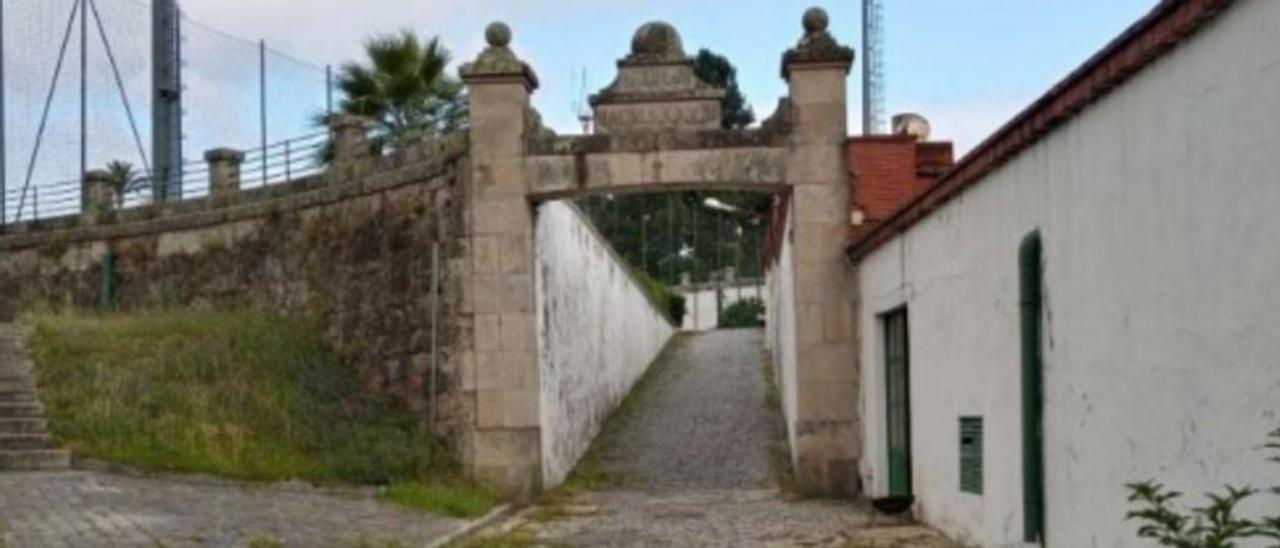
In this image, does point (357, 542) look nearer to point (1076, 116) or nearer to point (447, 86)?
point (1076, 116)

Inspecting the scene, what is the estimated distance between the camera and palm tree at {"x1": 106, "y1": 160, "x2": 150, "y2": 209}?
2391cm

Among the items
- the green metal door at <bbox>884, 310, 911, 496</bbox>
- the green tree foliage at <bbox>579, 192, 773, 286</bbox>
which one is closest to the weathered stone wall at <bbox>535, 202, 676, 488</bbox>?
the green metal door at <bbox>884, 310, 911, 496</bbox>

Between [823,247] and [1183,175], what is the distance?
9.01 meters

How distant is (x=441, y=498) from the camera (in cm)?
1327

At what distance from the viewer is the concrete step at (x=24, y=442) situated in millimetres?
14453

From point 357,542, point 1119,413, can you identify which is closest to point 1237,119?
point 1119,413

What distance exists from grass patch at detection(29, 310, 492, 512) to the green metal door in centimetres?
366

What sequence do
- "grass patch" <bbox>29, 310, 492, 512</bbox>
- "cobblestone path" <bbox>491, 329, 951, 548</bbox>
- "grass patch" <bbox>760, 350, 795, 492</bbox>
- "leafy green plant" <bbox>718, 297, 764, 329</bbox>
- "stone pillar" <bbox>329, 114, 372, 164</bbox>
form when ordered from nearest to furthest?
"cobblestone path" <bbox>491, 329, 951, 548</bbox>
"grass patch" <bbox>29, 310, 492, 512</bbox>
"grass patch" <bbox>760, 350, 795, 492</bbox>
"stone pillar" <bbox>329, 114, 372, 164</bbox>
"leafy green plant" <bbox>718, 297, 764, 329</bbox>

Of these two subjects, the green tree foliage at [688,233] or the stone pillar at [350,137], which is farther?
the green tree foliage at [688,233]

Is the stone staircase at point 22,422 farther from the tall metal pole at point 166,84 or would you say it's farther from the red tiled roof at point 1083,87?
the tall metal pole at point 166,84

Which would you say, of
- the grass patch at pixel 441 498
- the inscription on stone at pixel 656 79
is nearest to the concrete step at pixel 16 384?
the grass patch at pixel 441 498

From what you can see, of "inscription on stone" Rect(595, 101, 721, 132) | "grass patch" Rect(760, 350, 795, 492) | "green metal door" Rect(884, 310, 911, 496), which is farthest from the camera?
"grass patch" Rect(760, 350, 795, 492)

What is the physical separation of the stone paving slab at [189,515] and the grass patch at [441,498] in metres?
0.28

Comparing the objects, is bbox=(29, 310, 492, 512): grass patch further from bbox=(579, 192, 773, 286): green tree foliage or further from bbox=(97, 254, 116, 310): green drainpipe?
bbox=(579, 192, 773, 286): green tree foliage
